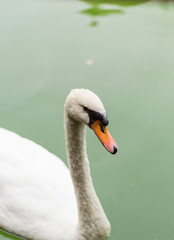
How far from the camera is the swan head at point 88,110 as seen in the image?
171cm

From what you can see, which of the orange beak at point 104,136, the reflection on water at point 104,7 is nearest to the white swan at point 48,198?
the orange beak at point 104,136

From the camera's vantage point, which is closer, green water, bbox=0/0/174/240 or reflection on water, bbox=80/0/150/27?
green water, bbox=0/0/174/240

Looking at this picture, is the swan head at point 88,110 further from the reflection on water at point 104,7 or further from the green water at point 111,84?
the reflection on water at point 104,7

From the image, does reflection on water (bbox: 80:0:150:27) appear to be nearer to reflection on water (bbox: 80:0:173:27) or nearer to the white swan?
reflection on water (bbox: 80:0:173:27)

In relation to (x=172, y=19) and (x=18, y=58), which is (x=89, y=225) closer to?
(x=18, y=58)

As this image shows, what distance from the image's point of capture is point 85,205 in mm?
2080

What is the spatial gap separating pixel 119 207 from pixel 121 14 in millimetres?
2397

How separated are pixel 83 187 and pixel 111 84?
4.74 feet

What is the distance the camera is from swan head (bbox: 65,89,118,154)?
1714 mm

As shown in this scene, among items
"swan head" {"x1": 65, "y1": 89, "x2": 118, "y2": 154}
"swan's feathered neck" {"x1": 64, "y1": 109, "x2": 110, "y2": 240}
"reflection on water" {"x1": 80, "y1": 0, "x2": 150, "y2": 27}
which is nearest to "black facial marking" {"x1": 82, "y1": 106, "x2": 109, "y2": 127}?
"swan head" {"x1": 65, "y1": 89, "x2": 118, "y2": 154}

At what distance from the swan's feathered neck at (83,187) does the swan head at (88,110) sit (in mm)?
62

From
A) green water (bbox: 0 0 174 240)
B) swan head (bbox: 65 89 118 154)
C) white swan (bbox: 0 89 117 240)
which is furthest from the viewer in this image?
green water (bbox: 0 0 174 240)

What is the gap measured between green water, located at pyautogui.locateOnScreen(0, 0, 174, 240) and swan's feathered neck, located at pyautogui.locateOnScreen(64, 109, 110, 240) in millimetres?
165

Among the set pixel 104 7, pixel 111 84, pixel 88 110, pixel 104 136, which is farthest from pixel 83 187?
pixel 104 7
